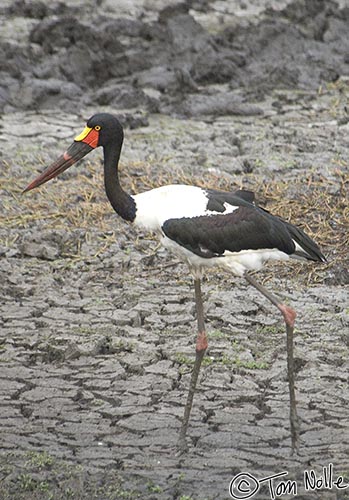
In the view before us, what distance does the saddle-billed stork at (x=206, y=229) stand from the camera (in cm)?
502

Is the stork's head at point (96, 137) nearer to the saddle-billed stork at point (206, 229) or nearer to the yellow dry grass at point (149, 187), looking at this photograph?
the saddle-billed stork at point (206, 229)

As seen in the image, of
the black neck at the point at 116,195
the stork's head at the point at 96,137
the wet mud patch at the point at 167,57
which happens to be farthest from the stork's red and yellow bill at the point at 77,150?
the wet mud patch at the point at 167,57

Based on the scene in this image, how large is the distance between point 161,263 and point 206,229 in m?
1.92

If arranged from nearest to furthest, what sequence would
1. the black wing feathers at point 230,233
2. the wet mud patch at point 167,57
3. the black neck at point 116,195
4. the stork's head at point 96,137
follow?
the black wing feathers at point 230,233
the black neck at point 116,195
the stork's head at point 96,137
the wet mud patch at point 167,57

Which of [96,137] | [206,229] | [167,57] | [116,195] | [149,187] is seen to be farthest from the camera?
[167,57]

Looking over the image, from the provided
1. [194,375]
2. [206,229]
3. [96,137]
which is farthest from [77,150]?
[194,375]

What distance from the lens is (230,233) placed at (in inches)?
200

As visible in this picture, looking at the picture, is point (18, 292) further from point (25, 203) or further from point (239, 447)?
point (239, 447)

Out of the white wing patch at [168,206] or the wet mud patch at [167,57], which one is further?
the wet mud patch at [167,57]

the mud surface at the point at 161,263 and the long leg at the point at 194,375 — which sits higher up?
the long leg at the point at 194,375

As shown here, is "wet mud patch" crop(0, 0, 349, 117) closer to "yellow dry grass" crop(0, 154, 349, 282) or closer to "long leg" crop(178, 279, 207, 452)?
"yellow dry grass" crop(0, 154, 349, 282)

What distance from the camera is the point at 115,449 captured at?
4910 millimetres

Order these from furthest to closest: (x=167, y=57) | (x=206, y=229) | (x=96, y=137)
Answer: (x=167, y=57) < (x=96, y=137) < (x=206, y=229)

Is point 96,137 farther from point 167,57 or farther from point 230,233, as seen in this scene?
point 167,57
